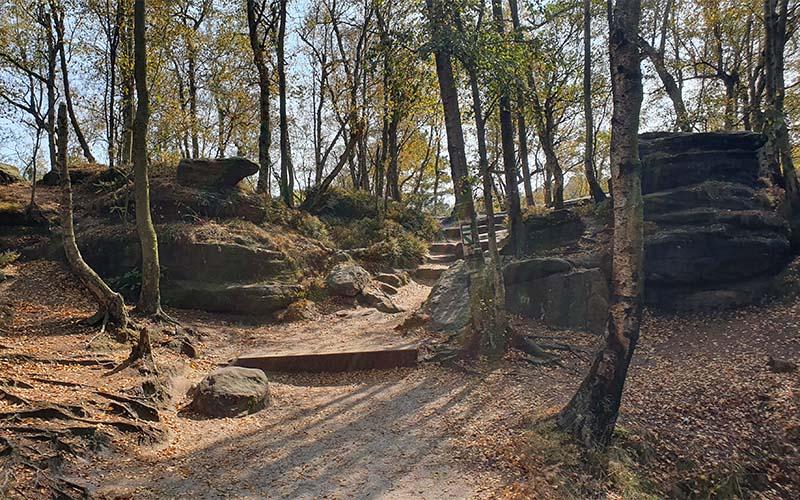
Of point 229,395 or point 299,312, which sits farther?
point 299,312

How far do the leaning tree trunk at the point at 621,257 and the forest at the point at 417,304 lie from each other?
0.08 ft

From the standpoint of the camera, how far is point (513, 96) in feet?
25.7

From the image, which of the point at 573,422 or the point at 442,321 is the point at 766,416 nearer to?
the point at 573,422

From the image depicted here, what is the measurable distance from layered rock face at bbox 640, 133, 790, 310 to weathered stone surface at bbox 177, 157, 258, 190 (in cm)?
1118

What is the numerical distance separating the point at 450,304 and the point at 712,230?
5.73 metres

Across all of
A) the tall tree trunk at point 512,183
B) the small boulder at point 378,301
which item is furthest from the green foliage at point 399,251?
the tall tree trunk at point 512,183

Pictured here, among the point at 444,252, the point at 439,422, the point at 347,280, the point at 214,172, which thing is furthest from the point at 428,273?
the point at 439,422

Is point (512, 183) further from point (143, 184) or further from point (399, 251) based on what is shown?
point (143, 184)

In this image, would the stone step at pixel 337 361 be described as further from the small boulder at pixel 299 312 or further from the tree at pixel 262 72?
the tree at pixel 262 72

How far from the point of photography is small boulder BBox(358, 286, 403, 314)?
11.7m

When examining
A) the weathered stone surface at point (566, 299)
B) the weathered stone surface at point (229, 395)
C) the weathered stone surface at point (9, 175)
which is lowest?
the weathered stone surface at point (229, 395)

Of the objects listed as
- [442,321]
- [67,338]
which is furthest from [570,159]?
[67,338]

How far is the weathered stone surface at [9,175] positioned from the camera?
44.7 feet

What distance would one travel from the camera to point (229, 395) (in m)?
5.95
